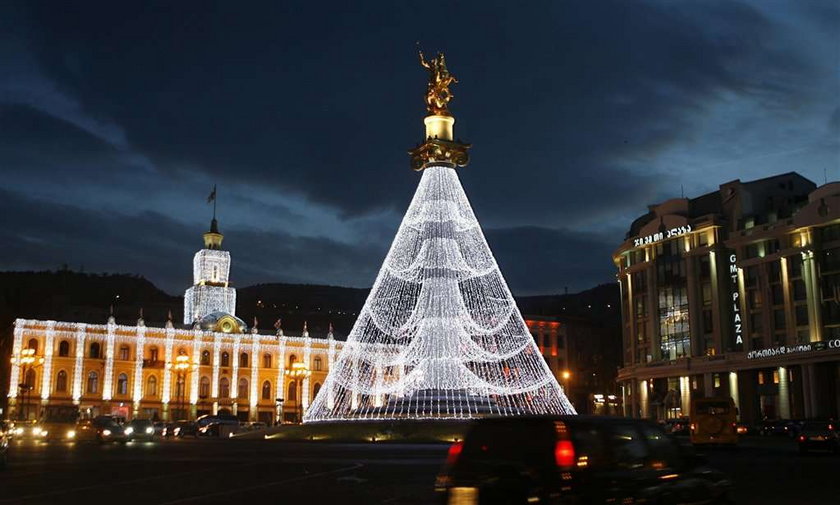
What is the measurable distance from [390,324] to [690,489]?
35675 mm

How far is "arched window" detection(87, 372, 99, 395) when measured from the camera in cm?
8810

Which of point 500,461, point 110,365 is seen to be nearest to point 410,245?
point 500,461

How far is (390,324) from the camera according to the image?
45.5 metres

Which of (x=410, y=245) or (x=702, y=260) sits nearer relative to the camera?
(x=410, y=245)

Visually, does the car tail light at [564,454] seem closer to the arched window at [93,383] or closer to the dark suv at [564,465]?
the dark suv at [564,465]

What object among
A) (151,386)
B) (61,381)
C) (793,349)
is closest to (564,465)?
(793,349)

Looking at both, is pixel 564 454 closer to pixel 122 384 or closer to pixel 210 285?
pixel 122 384

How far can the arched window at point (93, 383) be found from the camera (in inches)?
3469

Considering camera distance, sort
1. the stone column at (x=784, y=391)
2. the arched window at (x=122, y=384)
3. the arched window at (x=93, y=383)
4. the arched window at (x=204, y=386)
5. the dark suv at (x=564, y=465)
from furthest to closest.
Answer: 1. the arched window at (x=204, y=386)
2. the arched window at (x=122, y=384)
3. the arched window at (x=93, y=383)
4. the stone column at (x=784, y=391)
5. the dark suv at (x=564, y=465)

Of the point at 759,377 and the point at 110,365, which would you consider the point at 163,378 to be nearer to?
the point at 110,365

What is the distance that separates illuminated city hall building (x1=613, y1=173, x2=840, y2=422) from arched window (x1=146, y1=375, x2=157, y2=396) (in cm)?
4730

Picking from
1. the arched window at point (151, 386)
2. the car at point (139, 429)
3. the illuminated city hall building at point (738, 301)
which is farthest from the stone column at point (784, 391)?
the arched window at point (151, 386)

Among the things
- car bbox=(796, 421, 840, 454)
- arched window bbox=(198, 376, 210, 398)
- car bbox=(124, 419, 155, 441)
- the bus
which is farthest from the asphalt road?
arched window bbox=(198, 376, 210, 398)

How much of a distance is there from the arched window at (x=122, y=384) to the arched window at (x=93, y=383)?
A: 6.93 ft
